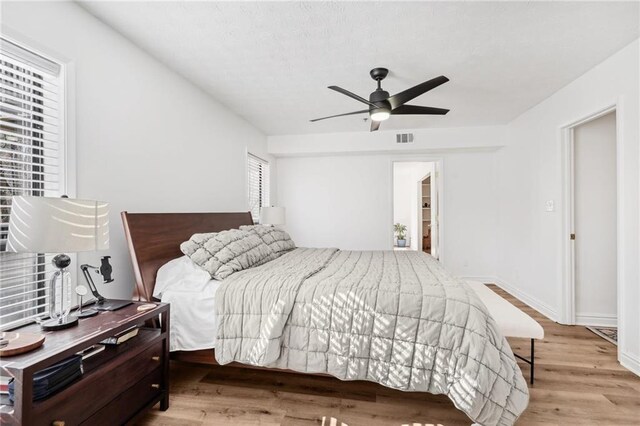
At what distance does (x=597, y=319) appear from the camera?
10.4ft

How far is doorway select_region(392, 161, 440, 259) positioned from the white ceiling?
231 cm

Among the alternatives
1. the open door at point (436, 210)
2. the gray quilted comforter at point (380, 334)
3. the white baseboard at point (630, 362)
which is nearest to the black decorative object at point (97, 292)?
the gray quilted comforter at point (380, 334)

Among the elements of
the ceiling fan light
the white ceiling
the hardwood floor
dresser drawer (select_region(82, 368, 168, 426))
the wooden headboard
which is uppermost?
the white ceiling

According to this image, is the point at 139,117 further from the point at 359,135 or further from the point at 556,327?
the point at 556,327

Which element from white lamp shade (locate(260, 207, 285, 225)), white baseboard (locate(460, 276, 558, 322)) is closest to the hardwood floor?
white baseboard (locate(460, 276, 558, 322))

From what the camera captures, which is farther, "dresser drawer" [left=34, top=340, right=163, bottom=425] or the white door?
the white door

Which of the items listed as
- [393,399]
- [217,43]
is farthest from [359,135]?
[393,399]

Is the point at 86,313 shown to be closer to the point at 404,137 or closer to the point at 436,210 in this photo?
the point at 404,137

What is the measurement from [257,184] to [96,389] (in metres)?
3.58

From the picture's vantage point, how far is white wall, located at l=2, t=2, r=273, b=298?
179 cm

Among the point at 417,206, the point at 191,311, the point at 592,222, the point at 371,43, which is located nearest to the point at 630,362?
the point at 592,222

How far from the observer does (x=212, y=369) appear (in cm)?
230

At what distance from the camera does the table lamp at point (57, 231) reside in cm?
121

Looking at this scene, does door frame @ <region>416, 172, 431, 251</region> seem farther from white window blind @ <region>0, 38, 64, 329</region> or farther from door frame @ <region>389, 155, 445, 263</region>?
white window blind @ <region>0, 38, 64, 329</region>
